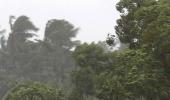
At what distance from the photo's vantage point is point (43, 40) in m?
65.1

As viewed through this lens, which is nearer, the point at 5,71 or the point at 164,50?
the point at 164,50

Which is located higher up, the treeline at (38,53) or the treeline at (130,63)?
the treeline at (38,53)

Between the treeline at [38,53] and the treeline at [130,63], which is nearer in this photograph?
the treeline at [130,63]

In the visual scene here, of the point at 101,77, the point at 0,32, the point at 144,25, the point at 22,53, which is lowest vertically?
the point at 101,77

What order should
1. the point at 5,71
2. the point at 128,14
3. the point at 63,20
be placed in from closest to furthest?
the point at 128,14 → the point at 63,20 → the point at 5,71

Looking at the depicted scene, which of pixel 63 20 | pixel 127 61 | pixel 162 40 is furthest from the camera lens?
pixel 63 20

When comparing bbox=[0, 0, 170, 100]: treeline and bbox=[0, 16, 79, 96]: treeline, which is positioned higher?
bbox=[0, 16, 79, 96]: treeline

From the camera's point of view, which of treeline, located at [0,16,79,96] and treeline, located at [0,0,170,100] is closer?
treeline, located at [0,0,170,100]

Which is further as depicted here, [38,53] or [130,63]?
[38,53]

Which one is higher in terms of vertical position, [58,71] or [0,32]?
[0,32]

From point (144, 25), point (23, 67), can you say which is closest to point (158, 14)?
point (144, 25)

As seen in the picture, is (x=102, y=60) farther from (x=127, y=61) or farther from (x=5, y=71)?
(x=5, y=71)

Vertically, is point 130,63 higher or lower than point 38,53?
lower

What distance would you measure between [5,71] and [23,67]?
312 cm
